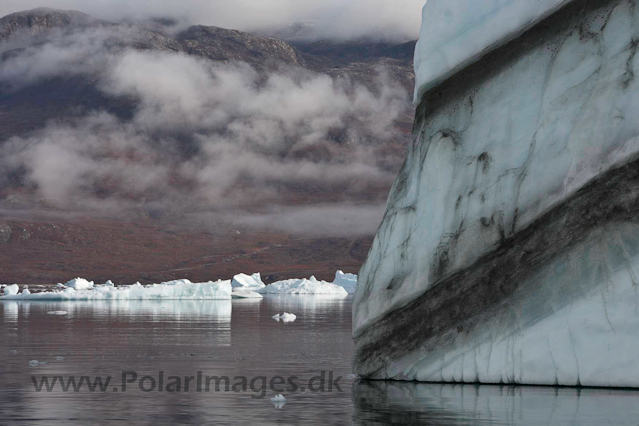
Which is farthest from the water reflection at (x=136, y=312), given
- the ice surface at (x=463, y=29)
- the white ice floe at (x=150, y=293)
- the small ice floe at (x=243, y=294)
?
the ice surface at (x=463, y=29)

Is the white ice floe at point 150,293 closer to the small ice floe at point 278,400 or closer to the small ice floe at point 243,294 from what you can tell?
the small ice floe at point 243,294

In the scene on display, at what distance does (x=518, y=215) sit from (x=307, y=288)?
10790cm

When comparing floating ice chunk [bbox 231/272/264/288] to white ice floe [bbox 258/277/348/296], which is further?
floating ice chunk [bbox 231/272/264/288]

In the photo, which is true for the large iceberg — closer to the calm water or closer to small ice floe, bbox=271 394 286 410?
the calm water

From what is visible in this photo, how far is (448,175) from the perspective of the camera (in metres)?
19.7

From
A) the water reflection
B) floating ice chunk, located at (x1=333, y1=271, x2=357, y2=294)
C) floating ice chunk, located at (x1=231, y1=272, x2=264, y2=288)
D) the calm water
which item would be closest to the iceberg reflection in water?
the calm water

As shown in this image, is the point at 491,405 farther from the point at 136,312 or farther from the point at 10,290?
the point at 10,290

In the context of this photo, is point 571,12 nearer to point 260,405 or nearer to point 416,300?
point 416,300

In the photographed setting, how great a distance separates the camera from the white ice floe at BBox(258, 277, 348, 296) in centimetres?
12556

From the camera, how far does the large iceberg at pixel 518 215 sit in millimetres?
17359

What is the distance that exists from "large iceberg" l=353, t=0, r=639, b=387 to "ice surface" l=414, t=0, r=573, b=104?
0.14 feet

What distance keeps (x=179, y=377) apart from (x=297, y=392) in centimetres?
421

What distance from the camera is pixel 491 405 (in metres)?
16.1

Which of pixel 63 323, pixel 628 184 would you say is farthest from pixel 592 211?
pixel 63 323
